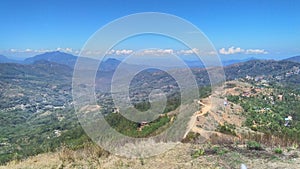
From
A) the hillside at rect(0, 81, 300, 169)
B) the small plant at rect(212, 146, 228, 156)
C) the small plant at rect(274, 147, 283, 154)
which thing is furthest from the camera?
the small plant at rect(274, 147, 283, 154)

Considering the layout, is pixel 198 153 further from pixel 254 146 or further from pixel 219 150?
pixel 254 146

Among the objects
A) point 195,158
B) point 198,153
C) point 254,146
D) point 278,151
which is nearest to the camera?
point 195,158

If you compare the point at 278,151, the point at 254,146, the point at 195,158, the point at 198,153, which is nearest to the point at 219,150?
the point at 198,153

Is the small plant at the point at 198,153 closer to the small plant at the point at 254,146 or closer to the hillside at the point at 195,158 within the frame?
the hillside at the point at 195,158

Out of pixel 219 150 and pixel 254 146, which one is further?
pixel 254 146

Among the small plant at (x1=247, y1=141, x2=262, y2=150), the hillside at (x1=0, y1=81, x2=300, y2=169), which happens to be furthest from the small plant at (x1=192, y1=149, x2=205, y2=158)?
the small plant at (x1=247, y1=141, x2=262, y2=150)

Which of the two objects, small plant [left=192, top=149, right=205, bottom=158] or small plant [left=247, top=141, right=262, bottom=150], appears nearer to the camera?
small plant [left=192, top=149, right=205, bottom=158]

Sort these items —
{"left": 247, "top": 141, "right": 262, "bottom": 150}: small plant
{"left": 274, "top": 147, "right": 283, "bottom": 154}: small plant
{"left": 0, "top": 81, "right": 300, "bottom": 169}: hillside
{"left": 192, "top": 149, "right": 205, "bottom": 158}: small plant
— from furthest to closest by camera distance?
{"left": 247, "top": 141, "right": 262, "bottom": 150}: small plant, {"left": 274, "top": 147, "right": 283, "bottom": 154}: small plant, {"left": 192, "top": 149, "right": 205, "bottom": 158}: small plant, {"left": 0, "top": 81, "right": 300, "bottom": 169}: hillside

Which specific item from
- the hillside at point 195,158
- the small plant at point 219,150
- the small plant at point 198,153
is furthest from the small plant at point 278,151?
the small plant at point 198,153

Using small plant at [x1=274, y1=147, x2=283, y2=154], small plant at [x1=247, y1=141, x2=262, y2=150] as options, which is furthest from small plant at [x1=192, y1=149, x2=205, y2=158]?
small plant at [x1=274, y1=147, x2=283, y2=154]

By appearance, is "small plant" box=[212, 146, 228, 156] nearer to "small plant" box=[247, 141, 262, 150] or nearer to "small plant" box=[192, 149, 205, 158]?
"small plant" box=[192, 149, 205, 158]

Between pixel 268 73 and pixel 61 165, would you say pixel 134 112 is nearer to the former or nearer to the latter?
pixel 61 165
